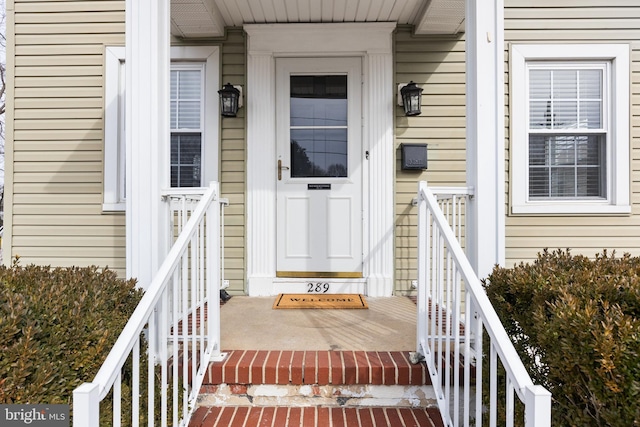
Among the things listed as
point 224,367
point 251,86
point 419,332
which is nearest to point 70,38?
point 251,86

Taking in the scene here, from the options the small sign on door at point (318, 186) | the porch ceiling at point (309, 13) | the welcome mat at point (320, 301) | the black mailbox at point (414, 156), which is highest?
the porch ceiling at point (309, 13)

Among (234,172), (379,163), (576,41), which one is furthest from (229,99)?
(576,41)

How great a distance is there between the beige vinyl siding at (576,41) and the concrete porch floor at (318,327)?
1242mm

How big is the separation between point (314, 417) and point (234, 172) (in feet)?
8.00

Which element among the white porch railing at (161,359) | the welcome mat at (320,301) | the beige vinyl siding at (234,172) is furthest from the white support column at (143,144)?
the beige vinyl siding at (234,172)

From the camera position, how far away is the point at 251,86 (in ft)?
12.2

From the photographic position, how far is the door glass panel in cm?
378

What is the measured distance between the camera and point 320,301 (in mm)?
3398

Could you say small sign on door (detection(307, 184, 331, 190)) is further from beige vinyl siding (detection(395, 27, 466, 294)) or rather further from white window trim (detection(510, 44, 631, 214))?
white window trim (detection(510, 44, 631, 214))

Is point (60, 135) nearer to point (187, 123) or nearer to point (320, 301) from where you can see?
point (187, 123)

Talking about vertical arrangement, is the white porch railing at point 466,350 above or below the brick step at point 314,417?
above

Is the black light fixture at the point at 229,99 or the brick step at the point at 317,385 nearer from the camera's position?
the brick step at the point at 317,385

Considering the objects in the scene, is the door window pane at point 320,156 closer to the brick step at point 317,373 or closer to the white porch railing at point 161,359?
the white porch railing at point 161,359

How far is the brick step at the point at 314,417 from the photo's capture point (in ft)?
6.17
